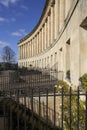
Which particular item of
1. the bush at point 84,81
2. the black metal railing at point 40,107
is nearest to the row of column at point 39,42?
the black metal railing at point 40,107

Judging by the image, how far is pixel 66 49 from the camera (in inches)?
888

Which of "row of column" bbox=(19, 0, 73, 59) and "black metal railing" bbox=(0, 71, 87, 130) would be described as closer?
"black metal railing" bbox=(0, 71, 87, 130)

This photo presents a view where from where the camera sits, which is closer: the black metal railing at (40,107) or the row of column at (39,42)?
the black metal railing at (40,107)

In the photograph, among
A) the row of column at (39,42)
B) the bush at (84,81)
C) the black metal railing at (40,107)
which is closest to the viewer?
the black metal railing at (40,107)

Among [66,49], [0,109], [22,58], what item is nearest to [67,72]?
[66,49]

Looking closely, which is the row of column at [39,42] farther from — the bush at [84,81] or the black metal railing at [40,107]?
the bush at [84,81]

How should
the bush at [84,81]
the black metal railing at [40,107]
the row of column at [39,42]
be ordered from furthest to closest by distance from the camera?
the row of column at [39,42]
the bush at [84,81]
the black metal railing at [40,107]

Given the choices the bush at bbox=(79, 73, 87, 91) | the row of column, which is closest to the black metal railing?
the bush at bbox=(79, 73, 87, 91)

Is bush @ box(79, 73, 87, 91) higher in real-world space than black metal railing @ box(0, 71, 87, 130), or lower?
higher

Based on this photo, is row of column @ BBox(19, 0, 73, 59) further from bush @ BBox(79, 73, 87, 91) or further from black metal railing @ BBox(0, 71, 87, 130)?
bush @ BBox(79, 73, 87, 91)

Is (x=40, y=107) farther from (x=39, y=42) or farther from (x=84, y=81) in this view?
(x=39, y=42)

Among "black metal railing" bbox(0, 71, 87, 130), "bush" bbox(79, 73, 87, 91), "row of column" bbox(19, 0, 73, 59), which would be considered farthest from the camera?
"row of column" bbox(19, 0, 73, 59)

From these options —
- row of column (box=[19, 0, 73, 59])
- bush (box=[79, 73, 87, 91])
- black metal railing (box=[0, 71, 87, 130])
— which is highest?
row of column (box=[19, 0, 73, 59])

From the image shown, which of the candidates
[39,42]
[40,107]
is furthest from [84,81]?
[39,42]
